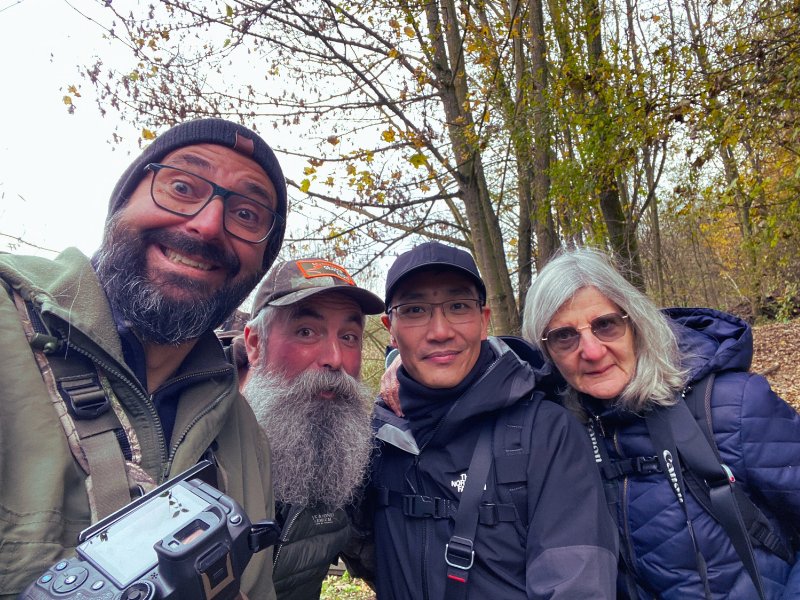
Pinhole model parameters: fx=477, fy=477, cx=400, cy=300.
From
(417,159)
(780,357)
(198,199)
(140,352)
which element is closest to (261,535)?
(140,352)

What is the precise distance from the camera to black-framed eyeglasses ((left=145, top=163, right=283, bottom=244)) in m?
1.89

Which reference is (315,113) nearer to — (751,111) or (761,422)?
(751,111)

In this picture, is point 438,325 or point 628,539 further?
point 438,325

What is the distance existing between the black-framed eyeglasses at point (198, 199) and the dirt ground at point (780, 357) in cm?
1016

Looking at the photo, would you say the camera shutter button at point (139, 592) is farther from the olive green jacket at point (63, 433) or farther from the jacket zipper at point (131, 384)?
the jacket zipper at point (131, 384)

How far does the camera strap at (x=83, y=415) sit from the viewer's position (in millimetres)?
1346

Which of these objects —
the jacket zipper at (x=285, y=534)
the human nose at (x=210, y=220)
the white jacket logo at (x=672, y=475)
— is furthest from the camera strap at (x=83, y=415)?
the white jacket logo at (x=672, y=475)

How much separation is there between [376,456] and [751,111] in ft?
18.4

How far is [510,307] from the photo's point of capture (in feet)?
23.1

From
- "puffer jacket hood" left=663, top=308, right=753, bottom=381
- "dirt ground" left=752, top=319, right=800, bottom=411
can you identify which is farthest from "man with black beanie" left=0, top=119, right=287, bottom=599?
"dirt ground" left=752, top=319, right=800, bottom=411

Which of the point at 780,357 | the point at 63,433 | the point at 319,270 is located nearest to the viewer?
the point at 63,433

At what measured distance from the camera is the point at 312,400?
8.49 feet

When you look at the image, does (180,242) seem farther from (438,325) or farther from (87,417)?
(438,325)

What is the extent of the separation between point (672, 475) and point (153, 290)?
2.24 meters
